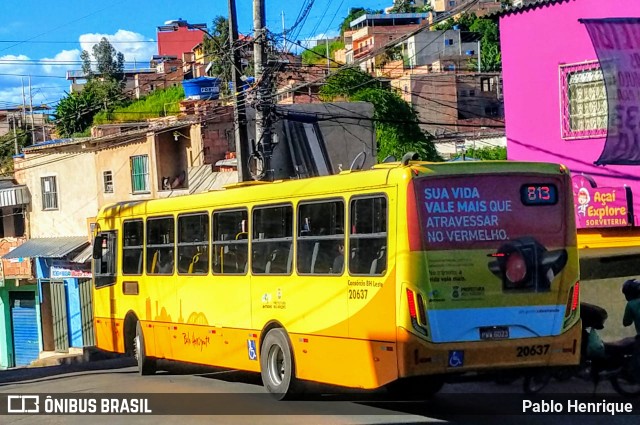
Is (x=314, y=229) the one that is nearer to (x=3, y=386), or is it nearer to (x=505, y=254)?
(x=505, y=254)

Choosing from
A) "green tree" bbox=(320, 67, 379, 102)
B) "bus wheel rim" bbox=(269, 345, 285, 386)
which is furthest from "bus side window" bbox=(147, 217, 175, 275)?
"green tree" bbox=(320, 67, 379, 102)

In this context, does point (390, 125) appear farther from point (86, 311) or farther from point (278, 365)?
point (278, 365)

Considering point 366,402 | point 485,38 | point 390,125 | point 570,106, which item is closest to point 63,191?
point 390,125

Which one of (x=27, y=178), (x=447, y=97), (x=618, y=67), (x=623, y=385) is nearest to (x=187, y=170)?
(x=27, y=178)

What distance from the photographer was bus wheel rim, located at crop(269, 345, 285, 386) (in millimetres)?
12766

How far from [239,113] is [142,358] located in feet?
29.1

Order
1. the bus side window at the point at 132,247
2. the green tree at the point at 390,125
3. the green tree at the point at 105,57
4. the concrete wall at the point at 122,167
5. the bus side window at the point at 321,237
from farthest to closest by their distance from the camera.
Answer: the green tree at the point at 105,57
the green tree at the point at 390,125
the concrete wall at the point at 122,167
the bus side window at the point at 132,247
the bus side window at the point at 321,237

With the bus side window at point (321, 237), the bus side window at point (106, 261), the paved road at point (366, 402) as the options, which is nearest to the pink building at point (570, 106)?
the paved road at point (366, 402)

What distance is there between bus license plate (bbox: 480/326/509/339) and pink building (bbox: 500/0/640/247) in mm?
7354

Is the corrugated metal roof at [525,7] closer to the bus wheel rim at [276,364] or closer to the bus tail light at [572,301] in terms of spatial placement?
the bus tail light at [572,301]

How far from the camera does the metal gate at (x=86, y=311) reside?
120 ft

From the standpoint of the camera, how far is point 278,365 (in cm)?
1284

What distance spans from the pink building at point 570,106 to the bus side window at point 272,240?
6.78 meters

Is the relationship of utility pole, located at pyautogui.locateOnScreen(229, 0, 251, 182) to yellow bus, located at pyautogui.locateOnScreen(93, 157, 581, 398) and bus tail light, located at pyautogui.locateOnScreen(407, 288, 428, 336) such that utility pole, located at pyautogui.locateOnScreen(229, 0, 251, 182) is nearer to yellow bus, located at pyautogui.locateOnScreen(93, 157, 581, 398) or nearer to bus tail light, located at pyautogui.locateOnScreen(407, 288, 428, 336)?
yellow bus, located at pyautogui.locateOnScreen(93, 157, 581, 398)
